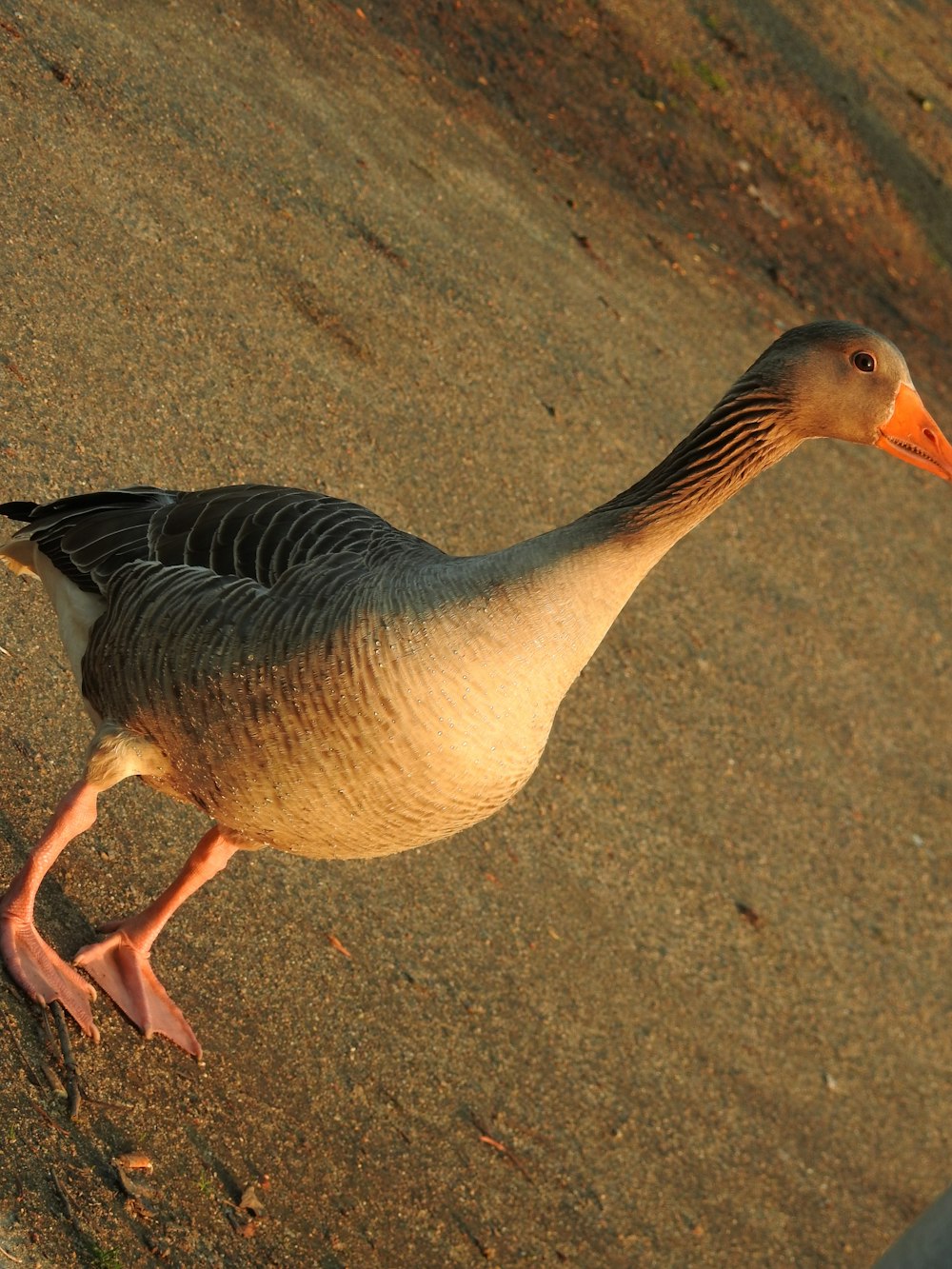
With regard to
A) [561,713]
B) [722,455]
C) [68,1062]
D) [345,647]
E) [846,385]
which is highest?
[846,385]

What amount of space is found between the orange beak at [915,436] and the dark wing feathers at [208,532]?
130cm

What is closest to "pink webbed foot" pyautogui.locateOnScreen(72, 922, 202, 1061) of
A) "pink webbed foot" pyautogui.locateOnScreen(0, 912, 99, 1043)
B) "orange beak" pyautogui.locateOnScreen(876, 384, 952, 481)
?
"pink webbed foot" pyautogui.locateOnScreen(0, 912, 99, 1043)

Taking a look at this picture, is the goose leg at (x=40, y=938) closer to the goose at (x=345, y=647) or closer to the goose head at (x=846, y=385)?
the goose at (x=345, y=647)

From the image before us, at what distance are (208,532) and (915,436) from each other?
1990 millimetres

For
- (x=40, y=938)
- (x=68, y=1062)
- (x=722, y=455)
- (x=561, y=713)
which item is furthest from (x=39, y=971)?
(x=561, y=713)

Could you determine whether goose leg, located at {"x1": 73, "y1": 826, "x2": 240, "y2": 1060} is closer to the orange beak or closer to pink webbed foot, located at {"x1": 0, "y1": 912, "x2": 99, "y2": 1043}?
pink webbed foot, located at {"x1": 0, "y1": 912, "x2": 99, "y2": 1043}

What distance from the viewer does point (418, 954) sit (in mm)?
4918

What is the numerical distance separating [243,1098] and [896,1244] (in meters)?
1.81

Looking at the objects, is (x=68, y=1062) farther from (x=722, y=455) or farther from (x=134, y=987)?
(x=722, y=455)

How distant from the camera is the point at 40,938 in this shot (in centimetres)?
384

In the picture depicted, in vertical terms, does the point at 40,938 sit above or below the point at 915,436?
below

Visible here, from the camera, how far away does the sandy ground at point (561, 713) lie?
4.21 meters

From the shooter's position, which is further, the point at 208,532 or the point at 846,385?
the point at 208,532

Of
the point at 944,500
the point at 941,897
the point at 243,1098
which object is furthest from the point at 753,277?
the point at 243,1098
